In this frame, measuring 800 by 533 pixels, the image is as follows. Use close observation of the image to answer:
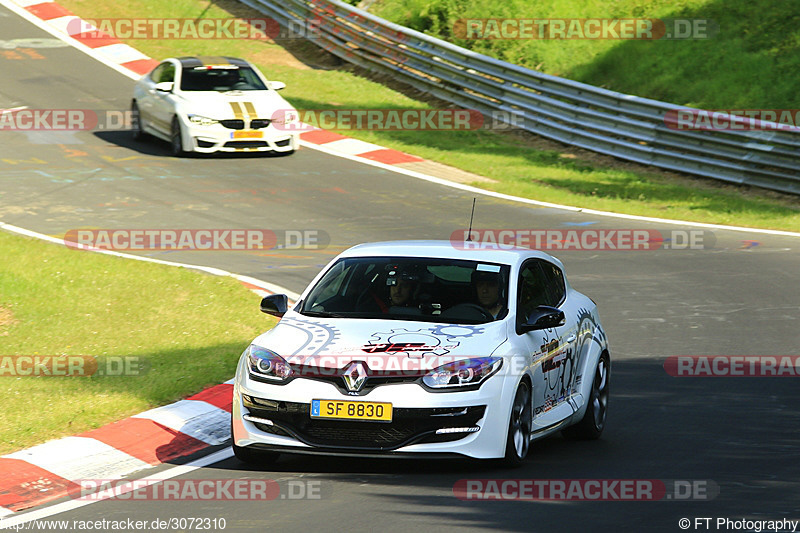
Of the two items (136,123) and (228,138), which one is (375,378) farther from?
(136,123)

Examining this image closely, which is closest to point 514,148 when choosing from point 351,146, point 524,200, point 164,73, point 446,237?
point 351,146

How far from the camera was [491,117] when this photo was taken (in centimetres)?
2586

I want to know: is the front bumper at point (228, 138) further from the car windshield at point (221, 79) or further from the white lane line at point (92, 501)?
the white lane line at point (92, 501)

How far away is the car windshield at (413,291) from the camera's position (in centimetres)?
870

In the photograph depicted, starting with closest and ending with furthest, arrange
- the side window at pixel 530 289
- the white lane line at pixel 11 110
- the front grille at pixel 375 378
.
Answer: the front grille at pixel 375 378
the side window at pixel 530 289
the white lane line at pixel 11 110

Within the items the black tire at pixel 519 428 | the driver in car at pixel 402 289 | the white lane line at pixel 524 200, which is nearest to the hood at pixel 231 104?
the white lane line at pixel 524 200

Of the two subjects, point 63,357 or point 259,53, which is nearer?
point 63,357

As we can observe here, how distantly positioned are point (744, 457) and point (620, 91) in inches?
725

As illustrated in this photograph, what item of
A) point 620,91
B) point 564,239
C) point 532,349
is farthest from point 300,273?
point 620,91

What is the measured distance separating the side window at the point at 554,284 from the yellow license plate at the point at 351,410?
7.11ft

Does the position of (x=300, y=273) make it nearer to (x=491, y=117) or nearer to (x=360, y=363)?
(x=360, y=363)

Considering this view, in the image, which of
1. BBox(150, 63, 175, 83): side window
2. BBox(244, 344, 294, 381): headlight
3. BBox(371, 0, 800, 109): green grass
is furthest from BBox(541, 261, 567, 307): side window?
BBox(371, 0, 800, 109): green grass

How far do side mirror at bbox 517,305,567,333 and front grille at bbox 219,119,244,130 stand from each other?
13.9 metres

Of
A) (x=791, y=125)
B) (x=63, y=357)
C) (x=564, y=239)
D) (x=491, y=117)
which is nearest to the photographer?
(x=63, y=357)
